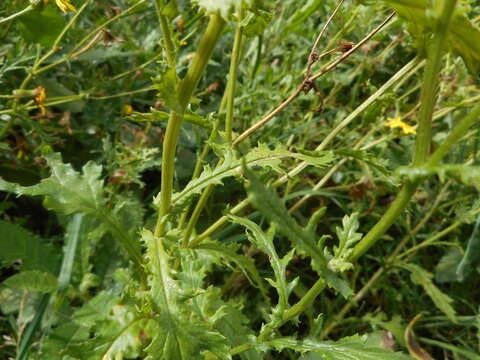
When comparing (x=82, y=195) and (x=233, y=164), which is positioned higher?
(x=82, y=195)

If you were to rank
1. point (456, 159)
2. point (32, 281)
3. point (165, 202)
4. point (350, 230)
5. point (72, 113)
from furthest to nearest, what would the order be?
point (72, 113) < point (456, 159) < point (32, 281) < point (165, 202) < point (350, 230)

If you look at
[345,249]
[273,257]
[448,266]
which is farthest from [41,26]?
[448,266]

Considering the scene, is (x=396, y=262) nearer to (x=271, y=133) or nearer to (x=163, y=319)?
(x=271, y=133)

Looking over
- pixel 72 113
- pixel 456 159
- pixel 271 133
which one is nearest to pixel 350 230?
pixel 271 133

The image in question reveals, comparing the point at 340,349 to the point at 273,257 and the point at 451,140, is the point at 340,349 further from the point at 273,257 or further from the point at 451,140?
the point at 451,140

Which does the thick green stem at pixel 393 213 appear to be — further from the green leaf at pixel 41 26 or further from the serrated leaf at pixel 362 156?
the green leaf at pixel 41 26

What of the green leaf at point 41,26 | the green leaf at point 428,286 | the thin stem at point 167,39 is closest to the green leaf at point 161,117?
the thin stem at point 167,39
